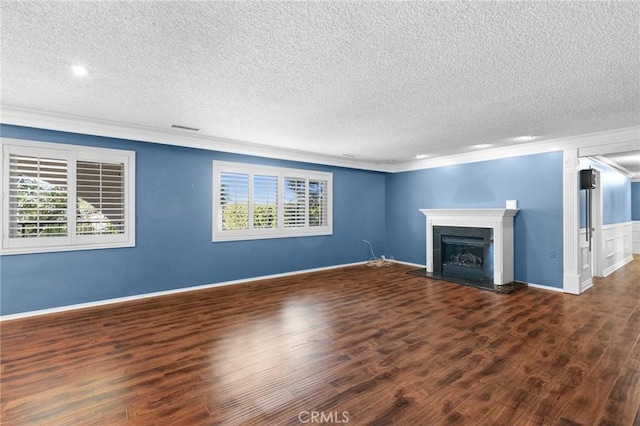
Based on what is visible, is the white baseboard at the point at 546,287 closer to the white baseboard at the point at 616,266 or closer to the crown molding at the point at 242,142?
the white baseboard at the point at 616,266

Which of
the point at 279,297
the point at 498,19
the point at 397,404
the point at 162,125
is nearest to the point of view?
the point at 498,19

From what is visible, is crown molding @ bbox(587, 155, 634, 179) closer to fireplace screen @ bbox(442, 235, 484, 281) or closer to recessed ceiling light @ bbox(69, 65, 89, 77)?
fireplace screen @ bbox(442, 235, 484, 281)

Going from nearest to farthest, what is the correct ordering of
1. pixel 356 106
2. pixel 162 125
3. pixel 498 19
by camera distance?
pixel 498 19
pixel 356 106
pixel 162 125

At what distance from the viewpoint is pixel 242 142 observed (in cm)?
504

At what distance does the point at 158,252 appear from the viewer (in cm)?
445

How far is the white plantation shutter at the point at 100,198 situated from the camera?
12.8 ft

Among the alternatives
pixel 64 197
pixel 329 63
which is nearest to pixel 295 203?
pixel 64 197

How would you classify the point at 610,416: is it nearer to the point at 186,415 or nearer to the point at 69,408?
the point at 186,415

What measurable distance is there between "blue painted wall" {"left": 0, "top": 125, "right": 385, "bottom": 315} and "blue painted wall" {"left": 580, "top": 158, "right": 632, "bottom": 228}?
16.1ft

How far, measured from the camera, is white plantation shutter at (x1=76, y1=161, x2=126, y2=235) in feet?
12.8

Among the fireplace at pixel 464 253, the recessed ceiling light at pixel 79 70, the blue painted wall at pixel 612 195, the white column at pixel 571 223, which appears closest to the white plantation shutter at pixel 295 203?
the fireplace at pixel 464 253

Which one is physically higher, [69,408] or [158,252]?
[158,252]

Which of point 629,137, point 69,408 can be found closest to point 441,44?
point 69,408

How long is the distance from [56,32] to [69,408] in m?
2.49
